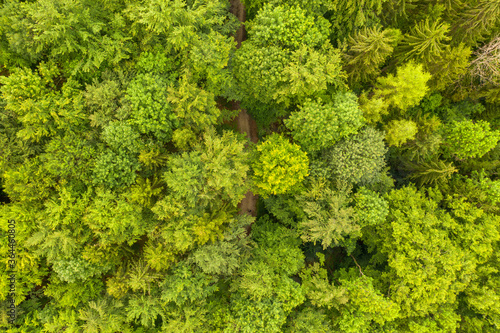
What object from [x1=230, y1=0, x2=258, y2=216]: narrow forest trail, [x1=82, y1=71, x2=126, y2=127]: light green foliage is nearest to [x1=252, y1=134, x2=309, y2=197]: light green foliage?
[x1=230, y1=0, x2=258, y2=216]: narrow forest trail

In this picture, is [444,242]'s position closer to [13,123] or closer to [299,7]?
[299,7]

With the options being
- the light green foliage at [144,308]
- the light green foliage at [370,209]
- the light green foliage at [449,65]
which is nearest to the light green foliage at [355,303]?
the light green foliage at [370,209]

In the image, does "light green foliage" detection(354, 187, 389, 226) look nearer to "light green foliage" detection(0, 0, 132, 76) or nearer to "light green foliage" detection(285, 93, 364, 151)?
"light green foliage" detection(285, 93, 364, 151)

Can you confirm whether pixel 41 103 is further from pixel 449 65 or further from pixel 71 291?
pixel 449 65

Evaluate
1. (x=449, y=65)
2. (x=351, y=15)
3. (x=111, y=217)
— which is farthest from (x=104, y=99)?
(x=449, y=65)

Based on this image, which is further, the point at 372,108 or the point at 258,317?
the point at 372,108

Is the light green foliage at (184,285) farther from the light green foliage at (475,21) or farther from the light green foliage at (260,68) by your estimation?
the light green foliage at (475,21)

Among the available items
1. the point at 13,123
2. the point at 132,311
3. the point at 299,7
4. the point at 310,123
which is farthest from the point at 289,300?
the point at 13,123
